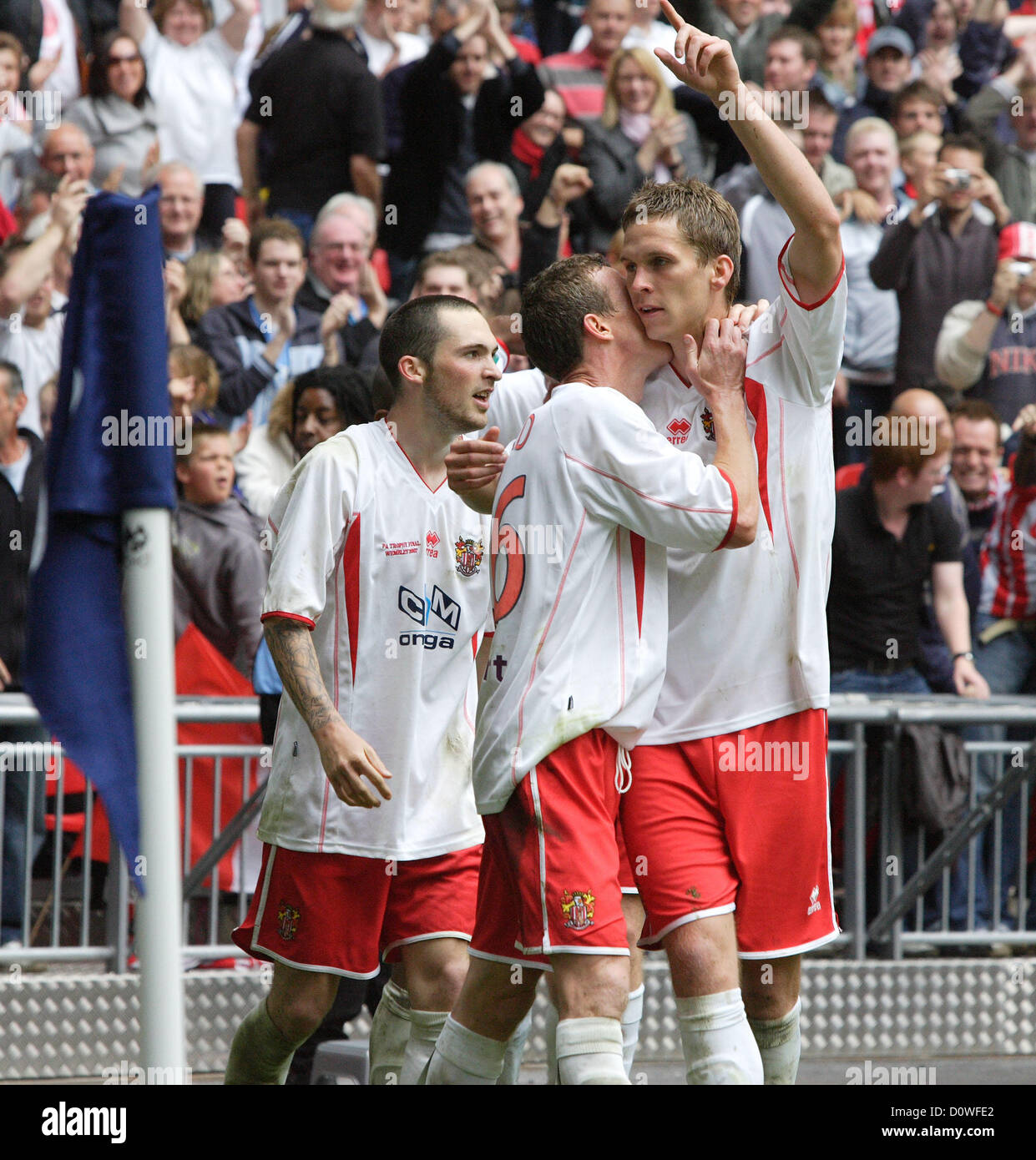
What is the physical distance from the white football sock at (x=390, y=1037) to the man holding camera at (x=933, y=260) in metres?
5.35

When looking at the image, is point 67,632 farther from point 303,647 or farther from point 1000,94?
point 1000,94

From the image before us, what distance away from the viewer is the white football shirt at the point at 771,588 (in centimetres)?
385

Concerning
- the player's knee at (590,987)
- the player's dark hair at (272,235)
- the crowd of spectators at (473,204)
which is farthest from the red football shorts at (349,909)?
the player's dark hair at (272,235)

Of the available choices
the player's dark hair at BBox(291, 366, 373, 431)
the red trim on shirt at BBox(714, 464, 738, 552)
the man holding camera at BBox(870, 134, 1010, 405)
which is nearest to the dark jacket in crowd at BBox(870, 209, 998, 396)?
the man holding camera at BBox(870, 134, 1010, 405)

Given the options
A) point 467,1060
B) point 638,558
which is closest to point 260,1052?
point 467,1060

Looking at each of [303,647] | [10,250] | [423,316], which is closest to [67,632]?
[303,647]

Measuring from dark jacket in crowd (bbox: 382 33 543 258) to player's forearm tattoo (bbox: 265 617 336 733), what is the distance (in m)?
5.14

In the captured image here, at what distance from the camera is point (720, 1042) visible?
357 centimetres

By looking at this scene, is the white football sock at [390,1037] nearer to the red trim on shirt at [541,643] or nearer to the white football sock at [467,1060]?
the white football sock at [467,1060]

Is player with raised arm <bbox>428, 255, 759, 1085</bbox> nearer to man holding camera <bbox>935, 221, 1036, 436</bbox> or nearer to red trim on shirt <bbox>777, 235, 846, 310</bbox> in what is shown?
red trim on shirt <bbox>777, 235, 846, 310</bbox>
